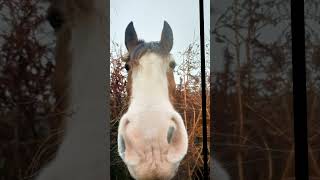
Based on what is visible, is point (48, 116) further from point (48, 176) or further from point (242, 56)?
point (242, 56)

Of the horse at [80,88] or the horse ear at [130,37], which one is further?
the horse ear at [130,37]

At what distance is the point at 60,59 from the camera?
1823mm

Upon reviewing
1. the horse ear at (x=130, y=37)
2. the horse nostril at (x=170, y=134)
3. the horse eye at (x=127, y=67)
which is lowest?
the horse nostril at (x=170, y=134)

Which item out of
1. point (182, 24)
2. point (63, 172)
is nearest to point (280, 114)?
point (182, 24)

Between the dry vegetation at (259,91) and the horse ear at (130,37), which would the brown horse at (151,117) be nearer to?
the horse ear at (130,37)

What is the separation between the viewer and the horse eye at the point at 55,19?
5.95ft

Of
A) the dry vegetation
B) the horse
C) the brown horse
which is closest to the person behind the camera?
the dry vegetation

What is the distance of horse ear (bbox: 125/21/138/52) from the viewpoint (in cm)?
205

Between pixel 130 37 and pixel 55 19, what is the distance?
347 mm

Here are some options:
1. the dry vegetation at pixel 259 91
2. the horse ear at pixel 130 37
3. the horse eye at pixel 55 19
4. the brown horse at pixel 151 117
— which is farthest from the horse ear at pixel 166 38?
the horse eye at pixel 55 19

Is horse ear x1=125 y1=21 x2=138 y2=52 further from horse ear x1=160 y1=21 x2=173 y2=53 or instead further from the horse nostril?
the horse nostril

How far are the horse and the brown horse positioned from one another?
0.14 meters

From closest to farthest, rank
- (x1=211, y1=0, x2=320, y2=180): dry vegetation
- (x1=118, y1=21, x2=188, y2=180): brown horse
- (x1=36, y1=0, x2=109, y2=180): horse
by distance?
(x1=211, y1=0, x2=320, y2=180): dry vegetation → (x1=36, y1=0, x2=109, y2=180): horse → (x1=118, y1=21, x2=188, y2=180): brown horse

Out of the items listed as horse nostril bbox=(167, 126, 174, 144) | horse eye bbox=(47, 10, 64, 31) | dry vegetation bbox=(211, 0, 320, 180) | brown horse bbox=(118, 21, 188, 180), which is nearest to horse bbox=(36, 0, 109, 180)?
horse eye bbox=(47, 10, 64, 31)
